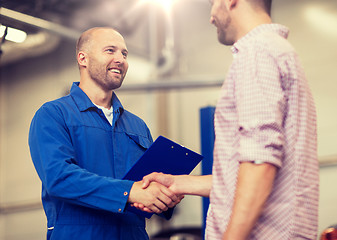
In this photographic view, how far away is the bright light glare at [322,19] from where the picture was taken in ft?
20.6

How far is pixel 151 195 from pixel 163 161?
0.17 meters

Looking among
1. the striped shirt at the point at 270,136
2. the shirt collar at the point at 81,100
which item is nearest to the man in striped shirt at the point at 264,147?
the striped shirt at the point at 270,136

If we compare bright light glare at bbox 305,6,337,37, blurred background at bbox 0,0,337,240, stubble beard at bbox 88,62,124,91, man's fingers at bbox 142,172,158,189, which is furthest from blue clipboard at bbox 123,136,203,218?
bright light glare at bbox 305,6,337,37

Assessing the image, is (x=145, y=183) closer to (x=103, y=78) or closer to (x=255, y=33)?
(x=103, y=78)

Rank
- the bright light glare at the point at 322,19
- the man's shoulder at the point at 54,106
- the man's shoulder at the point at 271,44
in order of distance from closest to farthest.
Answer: the man's shoulder at the point at 271,44 < the man's shoulder at the point at 54,106 < the bright light glare at the point at 322,19

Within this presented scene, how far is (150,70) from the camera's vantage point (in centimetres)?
758

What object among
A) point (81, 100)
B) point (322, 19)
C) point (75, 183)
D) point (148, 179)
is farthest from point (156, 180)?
point (322, 19)

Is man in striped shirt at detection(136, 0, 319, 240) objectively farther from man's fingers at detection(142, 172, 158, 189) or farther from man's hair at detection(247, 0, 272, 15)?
man's fingers at detection(142, 172, 158, 189)

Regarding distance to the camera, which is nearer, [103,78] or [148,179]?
[148,179]

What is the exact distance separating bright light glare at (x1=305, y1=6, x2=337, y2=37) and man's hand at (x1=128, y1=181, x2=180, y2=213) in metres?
5.08

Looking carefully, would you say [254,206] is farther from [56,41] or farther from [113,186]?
[56,41]

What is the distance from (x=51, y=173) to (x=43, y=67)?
19.9 ft

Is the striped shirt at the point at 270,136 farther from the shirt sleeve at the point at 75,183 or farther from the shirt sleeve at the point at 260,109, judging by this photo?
the shirt sleeve at the point at 75,183

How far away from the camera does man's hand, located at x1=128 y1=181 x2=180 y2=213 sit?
205 centimetres
